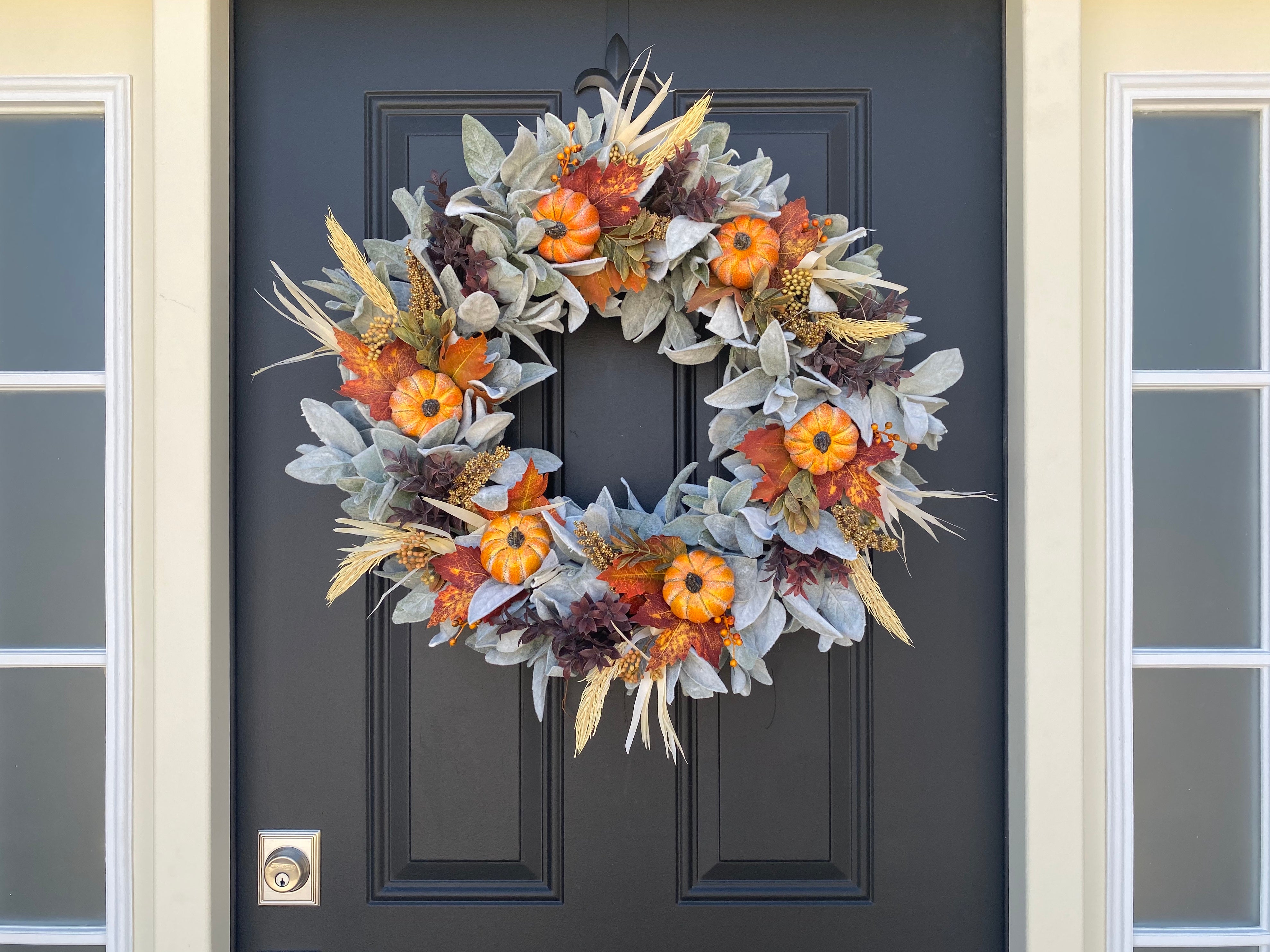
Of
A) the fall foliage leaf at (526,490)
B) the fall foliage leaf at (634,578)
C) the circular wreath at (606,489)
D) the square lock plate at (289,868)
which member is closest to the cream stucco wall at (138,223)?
the square lock plate at (289,868)

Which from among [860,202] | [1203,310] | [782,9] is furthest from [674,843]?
[782,9]

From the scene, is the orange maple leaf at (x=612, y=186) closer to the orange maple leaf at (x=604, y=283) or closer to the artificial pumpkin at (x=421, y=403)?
the orange maple leaf at (x=604, y=283)

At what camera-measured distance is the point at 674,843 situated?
1115 mm

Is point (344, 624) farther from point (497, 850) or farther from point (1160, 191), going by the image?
point (1160, 191)

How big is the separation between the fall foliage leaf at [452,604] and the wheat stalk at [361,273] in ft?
1.16

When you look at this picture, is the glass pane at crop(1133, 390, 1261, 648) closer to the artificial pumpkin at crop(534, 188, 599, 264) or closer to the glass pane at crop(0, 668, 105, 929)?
the artificial pumpkin at crop(534, 188, 599, 264)

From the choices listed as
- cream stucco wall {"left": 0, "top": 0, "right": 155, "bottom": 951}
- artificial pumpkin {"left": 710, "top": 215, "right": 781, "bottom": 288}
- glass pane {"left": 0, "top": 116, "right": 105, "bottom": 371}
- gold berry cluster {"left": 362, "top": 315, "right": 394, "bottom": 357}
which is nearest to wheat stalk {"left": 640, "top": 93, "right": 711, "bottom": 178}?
artificial pumpkin {"left": 710, "top": 215, "right": 781, "bottom": 288}

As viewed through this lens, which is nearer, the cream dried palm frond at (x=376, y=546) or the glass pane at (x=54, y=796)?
the cream dried palm frond at (x=376, y=546)

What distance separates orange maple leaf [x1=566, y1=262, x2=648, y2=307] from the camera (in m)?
1.02

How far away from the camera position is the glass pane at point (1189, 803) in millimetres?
1112

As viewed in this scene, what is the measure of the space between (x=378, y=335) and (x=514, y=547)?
314 mm

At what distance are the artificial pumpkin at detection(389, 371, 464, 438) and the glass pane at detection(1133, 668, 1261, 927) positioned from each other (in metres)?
1.03

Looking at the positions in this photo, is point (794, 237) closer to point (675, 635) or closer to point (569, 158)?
point (569, 158)

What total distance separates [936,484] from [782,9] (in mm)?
720
